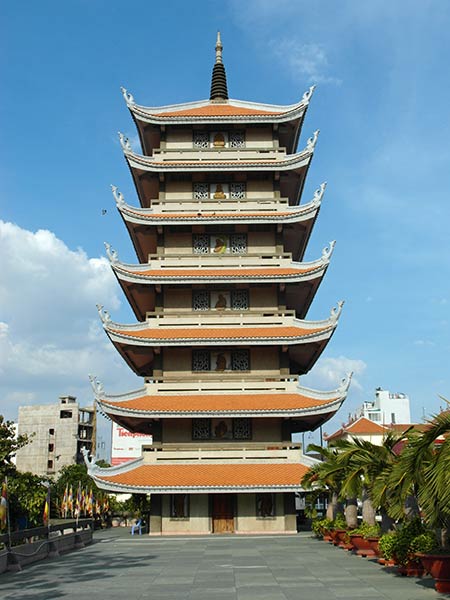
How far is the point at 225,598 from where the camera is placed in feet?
45.0

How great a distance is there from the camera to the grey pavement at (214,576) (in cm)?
1433

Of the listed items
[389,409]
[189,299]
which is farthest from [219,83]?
[389,409]

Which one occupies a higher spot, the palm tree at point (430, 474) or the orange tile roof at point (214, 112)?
the orange tile roof at point (214, 112)

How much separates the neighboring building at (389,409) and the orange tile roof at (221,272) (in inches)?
2956

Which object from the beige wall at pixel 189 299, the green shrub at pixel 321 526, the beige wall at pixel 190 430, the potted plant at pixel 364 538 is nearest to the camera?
the potted plant at pixel 364 538

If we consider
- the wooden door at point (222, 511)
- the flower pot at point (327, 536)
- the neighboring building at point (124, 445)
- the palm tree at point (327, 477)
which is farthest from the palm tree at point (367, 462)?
the neighboring building at point (124, 445)

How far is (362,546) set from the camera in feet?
69.5

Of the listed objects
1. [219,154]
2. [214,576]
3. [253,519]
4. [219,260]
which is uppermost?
[219,154]

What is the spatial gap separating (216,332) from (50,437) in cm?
6671

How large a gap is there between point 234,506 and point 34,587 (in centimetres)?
1586

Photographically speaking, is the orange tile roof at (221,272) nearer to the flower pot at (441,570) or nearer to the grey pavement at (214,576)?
the grey pavement at (214,576)

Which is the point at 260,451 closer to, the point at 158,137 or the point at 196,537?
the point at 196,537

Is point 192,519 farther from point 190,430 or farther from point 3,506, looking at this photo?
point 3,506

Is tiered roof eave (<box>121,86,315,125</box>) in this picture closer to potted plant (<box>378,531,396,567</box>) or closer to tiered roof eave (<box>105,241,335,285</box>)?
tiered roof eave (<box>105,241,335,285</box>)
